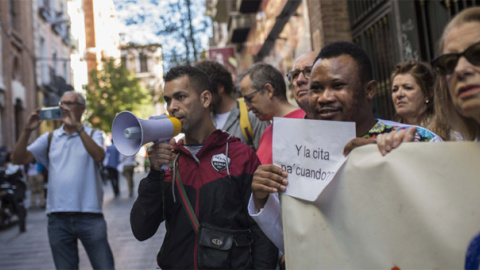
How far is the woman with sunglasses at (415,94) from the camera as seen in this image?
3.13 m

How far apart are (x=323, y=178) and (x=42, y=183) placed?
40.5 ft

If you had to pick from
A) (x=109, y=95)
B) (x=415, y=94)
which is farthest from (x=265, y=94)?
(x=109, y=95)

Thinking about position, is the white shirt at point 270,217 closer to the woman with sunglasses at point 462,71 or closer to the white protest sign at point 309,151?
the white protest sign at point 309,151

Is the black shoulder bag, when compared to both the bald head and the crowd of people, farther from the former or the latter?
the bald head

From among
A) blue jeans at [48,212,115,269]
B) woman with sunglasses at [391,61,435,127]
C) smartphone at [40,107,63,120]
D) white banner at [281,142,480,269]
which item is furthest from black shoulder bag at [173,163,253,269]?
smartphone at [40,107,63,120]

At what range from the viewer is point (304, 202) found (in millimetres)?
1866

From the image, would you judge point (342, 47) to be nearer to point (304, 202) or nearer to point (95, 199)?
point (304, 202)

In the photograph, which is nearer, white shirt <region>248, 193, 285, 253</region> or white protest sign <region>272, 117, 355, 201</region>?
white protest sign <region>272, 117, 355, 201</region>

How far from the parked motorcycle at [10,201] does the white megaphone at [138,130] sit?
8042mm

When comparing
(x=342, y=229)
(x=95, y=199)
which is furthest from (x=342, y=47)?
(x=95, y=199)

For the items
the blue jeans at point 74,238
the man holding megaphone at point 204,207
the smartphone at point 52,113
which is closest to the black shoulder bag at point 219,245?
the man holding megaphone at point 204,207

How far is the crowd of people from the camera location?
161cm

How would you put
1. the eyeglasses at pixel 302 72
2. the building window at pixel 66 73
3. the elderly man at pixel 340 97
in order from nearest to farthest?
the elderly man at pixel 340 97, the eyeglasses at pixel 302 72, the building window at pixel 66 73

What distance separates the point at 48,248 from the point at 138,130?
640 cm
